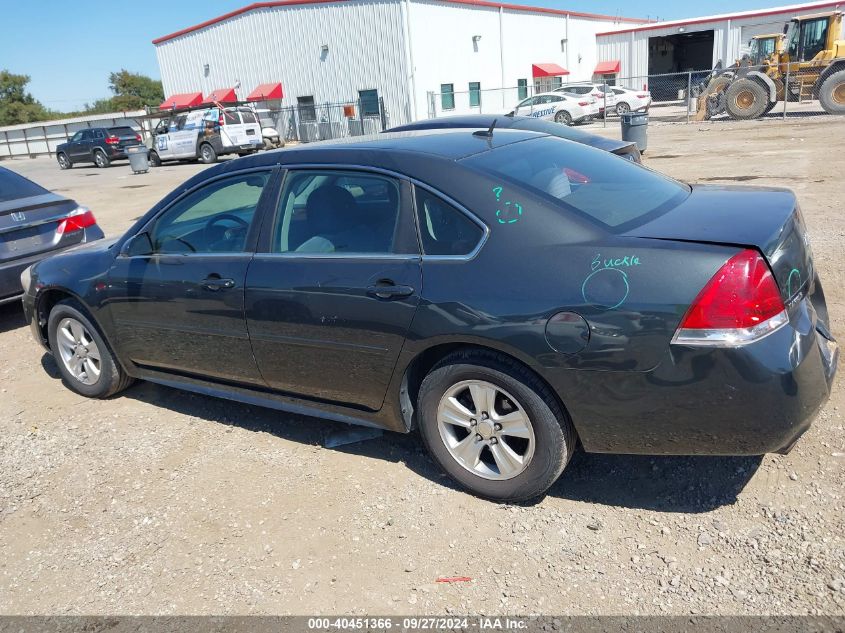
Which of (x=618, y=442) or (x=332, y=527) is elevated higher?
(x=618, y=442)

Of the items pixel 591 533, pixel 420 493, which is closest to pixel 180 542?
pixel 420 493

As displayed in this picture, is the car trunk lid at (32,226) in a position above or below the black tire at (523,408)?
above

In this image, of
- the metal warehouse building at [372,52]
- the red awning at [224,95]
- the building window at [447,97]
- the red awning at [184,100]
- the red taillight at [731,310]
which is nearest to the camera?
the red taillight at [731,310]

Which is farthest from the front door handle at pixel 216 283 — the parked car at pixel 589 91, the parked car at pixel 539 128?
the parked car at pixel 589 91

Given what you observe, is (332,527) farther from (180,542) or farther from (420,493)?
(180,542)

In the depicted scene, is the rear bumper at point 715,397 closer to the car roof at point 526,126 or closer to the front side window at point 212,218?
the front side window at point 212,218

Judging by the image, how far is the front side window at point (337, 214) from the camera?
3414 mm

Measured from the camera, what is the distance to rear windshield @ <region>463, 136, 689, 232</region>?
3150 mm

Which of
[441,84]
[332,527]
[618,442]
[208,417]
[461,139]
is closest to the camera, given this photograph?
[618,442]

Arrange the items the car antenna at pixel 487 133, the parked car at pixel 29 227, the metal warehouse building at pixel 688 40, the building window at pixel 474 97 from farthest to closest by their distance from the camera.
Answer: the metal warehouse building at pixel 688 40 < the building window at pixel 474 97 < the parked car at pixel 29 227 < the car antenna at pixel 487 133

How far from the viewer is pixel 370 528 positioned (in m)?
3.25

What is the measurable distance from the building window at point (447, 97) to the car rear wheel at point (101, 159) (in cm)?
1509

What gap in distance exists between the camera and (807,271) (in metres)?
3.11

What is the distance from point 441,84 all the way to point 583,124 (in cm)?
735
